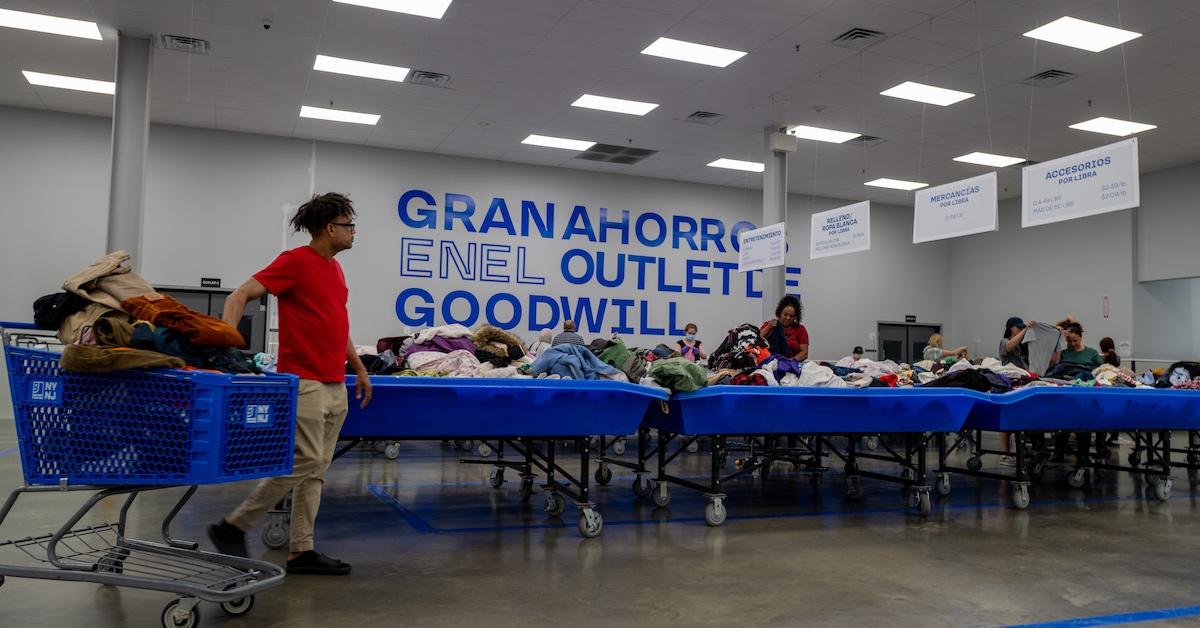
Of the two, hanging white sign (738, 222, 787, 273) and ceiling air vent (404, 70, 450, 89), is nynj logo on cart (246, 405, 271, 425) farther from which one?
hanging white sign (738, 222, 787, 273)

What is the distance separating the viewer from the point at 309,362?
11.1ft

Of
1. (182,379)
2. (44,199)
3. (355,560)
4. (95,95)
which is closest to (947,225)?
(355,560)

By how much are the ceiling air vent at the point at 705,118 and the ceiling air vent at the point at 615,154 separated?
1802 mm

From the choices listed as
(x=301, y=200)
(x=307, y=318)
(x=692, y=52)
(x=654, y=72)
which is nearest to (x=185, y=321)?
(x=307, y=318)

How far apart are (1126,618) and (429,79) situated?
30.2ft

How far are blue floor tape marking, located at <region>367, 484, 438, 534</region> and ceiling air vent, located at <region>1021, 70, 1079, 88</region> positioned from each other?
8692 mm

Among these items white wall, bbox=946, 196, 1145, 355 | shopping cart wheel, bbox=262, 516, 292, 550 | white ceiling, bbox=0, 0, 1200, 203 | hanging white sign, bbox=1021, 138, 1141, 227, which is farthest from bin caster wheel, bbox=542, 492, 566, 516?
white wall, bbox=946, 196, 1145, 355

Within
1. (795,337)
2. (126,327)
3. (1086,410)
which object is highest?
(795,337)

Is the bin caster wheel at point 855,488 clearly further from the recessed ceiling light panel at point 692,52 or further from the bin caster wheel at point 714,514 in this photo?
the recessed ceiling light panel at point 692,52

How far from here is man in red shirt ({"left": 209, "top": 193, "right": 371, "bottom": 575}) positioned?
3.33 meters

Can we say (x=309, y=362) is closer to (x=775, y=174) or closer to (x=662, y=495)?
(x=662, y=495)

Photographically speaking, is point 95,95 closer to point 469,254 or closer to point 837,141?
point 469,254

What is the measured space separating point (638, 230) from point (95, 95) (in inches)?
344

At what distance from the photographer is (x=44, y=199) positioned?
1178 cm
